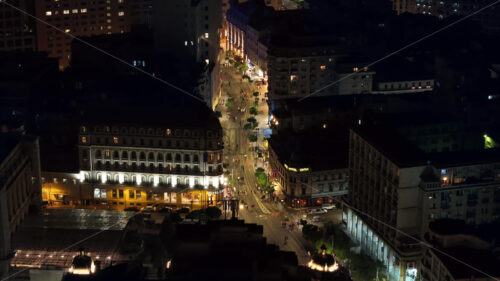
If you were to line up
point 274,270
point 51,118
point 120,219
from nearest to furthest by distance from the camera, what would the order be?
point 274,270, point 120,219, point 51,118

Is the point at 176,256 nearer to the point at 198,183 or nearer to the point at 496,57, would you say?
the point at 198,183

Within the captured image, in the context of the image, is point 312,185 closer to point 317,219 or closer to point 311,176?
point 311,176

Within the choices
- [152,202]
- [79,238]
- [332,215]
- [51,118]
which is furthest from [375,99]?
[79,238]

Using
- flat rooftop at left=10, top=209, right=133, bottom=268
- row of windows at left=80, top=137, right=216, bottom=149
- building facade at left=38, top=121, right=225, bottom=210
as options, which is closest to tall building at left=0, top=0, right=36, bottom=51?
building facade at left=38, top=121, right=225, bottom=210

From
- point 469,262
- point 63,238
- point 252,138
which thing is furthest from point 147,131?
point 469,262

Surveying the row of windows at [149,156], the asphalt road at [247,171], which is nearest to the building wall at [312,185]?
the asphalt road at [247,171]
